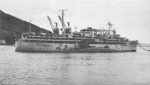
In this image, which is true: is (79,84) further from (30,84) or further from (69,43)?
(69,43)

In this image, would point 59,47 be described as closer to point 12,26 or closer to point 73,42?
point 73,42

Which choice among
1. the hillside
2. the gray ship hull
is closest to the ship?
the gray ship hull

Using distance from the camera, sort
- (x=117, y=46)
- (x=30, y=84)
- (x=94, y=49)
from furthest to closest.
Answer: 1. (x=117, y=46)
2. (x=94, y=49)
3. (x=30, y=84)

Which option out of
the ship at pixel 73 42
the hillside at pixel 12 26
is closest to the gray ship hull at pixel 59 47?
the ship at pixel 73 42

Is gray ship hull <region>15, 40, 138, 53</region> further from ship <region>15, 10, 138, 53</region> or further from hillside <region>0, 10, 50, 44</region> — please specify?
hillside <region>0, 10, 50, 44</region>

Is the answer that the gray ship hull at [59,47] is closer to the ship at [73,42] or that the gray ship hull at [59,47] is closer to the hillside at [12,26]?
the ship at [73,42]

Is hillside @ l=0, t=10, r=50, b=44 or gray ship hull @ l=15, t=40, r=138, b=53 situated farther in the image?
hillside @ l=0, t=10, r=50, b=44

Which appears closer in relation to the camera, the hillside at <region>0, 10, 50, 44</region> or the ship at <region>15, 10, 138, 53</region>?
the ship at <region>15, 10, 138, 53</region>

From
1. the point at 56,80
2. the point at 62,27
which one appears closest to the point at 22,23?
the point at 62,27
